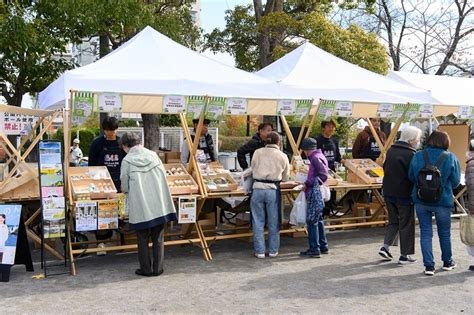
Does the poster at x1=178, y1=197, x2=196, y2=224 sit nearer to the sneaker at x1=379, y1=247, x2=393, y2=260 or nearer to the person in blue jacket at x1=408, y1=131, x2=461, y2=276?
the sneaker at x1=379, y1=247, x2=393, y2=260

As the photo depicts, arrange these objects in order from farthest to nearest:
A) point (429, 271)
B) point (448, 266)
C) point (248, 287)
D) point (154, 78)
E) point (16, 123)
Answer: point (16, 123) → point (154, 78) → point (448, 266) → point (429, 271) → point (248, 287)

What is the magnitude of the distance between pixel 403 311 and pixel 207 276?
7.01 feet

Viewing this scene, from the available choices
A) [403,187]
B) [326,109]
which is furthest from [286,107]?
[403,187]

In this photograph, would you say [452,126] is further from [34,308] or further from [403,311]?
[34,308]

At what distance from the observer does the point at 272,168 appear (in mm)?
6629

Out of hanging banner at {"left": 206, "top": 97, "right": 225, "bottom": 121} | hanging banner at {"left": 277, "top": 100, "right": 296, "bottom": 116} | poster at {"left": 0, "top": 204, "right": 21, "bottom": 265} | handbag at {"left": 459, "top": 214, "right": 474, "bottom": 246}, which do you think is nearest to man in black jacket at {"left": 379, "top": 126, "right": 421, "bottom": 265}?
handbag at {"left": 459, "top": 214, "right": 474, "bottom": 246}

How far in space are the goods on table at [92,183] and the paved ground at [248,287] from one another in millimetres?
865

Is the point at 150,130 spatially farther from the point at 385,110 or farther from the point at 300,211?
the point at 300,211

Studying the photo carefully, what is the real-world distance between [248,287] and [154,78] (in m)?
2.78

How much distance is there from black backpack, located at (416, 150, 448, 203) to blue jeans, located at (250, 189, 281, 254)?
172cm

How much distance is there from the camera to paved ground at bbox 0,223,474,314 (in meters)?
4.96

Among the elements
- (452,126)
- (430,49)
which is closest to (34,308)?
(452,126)

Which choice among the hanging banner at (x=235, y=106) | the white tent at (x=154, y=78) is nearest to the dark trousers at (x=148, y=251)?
the white tent at (x=154, y=78)

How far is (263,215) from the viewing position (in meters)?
6.80
